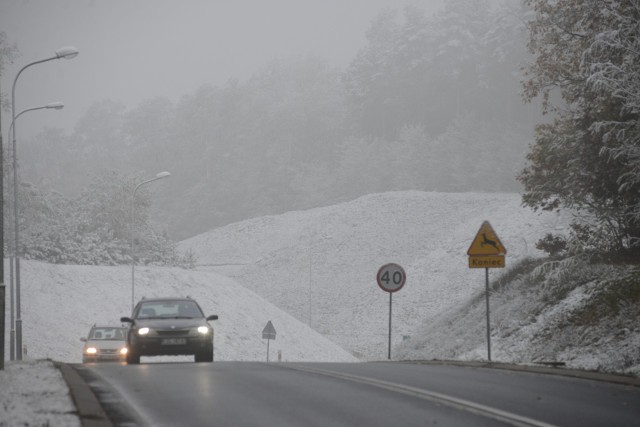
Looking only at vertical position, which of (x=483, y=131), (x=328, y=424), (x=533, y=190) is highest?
(x=483, y=131)

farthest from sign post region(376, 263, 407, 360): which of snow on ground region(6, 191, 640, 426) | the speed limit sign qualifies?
snow on ground region(6, 191, 640, 426)

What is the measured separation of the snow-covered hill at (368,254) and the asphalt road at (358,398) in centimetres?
3838

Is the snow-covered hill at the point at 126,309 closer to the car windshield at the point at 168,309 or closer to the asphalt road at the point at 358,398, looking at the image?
the car windshield at the point at 168,309

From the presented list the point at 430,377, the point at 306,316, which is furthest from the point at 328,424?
the point at 306,316

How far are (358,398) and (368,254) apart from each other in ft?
210

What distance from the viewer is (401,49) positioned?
11994 centimetres

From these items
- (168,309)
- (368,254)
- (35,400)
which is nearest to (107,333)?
(168,309)

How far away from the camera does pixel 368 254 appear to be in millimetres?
75000

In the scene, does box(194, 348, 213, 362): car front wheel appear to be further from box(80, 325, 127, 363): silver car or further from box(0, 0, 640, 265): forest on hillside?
box(0, 0, 640, 265): forest on hillside

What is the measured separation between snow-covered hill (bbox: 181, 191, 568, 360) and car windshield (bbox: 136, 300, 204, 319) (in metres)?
30.6

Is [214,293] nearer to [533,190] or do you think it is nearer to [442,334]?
[442,334]

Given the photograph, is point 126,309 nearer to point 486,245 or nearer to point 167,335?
point 167,335

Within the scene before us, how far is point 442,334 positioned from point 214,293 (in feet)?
70.0

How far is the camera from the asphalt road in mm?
9227
